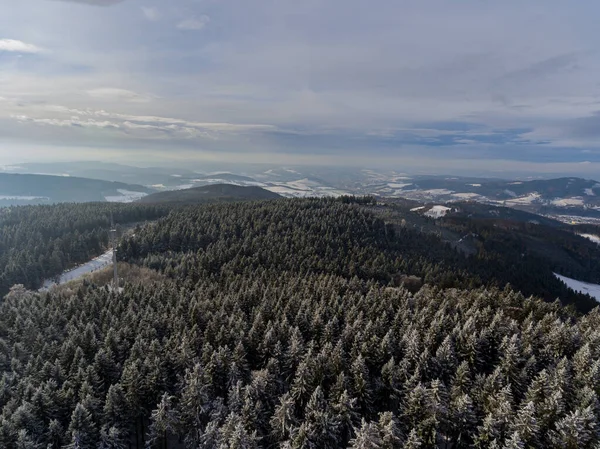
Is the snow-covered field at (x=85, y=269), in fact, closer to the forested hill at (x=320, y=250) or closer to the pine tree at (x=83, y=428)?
the forested hill at (x=320, y=250)

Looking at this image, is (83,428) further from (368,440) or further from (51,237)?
(51,237)

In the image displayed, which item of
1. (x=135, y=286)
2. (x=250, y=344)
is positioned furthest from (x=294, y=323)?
(x=135, y=286)

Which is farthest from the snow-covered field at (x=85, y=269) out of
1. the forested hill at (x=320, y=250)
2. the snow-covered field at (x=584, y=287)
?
the snow-covered field at (x=584, y=287)

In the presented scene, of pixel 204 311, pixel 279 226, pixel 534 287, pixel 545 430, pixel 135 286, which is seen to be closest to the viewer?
pixel 545 430

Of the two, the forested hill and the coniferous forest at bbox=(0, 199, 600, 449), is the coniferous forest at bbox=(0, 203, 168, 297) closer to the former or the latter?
the forested hill

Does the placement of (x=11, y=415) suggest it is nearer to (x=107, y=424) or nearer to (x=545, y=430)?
(x=107, y=424)

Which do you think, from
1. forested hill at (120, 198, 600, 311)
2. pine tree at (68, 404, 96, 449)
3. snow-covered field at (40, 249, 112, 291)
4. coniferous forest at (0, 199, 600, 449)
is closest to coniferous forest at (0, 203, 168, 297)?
snow-covered field at (40, 249, 112, 291)
